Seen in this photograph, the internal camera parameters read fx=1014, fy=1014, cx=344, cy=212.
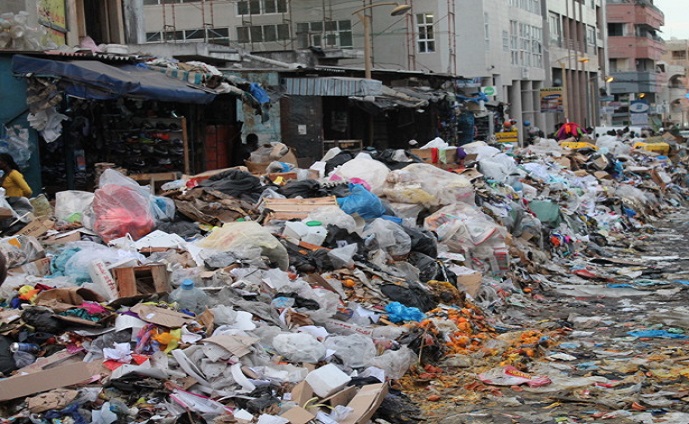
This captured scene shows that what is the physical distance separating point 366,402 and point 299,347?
0.88 meters

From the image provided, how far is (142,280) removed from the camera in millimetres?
8469

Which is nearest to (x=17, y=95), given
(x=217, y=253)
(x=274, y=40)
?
(x=217, y=253)

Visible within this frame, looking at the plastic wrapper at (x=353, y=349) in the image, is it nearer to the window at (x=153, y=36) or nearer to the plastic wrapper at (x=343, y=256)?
the plastic wrapper at (x=343, y=256)

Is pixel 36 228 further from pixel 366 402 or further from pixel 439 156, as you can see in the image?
pixel 439 156

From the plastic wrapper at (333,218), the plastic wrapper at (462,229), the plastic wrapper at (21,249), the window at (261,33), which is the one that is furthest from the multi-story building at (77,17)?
the window at (261,33)

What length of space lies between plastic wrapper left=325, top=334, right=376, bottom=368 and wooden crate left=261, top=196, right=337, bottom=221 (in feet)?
13.4

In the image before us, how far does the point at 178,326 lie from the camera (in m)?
7.45

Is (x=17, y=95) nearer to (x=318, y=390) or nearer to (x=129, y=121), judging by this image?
(x=129, y=121)

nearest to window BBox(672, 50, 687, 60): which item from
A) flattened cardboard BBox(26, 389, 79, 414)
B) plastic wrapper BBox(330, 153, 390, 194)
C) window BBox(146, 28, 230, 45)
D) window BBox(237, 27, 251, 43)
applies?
window BBox(237, 27, 251, 43)

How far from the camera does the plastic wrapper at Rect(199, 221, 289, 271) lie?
33.2 feet

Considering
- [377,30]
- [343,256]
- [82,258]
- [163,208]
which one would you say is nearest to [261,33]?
[377,30]

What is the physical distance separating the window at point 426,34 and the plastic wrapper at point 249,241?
33.8 meters

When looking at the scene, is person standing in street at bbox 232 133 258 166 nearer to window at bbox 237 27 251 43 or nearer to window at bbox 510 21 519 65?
window at bbox 237 27 251 43

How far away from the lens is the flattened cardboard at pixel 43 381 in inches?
245
